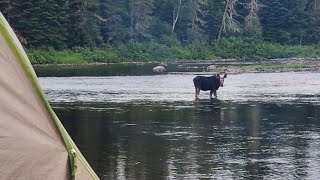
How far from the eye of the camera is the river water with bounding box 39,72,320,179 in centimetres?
1176

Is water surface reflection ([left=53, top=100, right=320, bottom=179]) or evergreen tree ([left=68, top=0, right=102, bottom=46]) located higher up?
evergreen tree ([left=68, top=0, right=102, bottom=46])

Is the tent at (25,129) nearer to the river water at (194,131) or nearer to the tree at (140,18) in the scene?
the river water at (194,131)

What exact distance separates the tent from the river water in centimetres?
646

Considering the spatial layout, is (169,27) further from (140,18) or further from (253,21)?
(253,21)

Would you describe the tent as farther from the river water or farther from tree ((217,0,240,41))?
tree ((217,0,240,41))

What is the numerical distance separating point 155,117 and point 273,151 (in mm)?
6260

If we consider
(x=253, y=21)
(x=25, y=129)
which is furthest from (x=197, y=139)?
(x=253, y=21)

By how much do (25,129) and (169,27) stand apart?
221ft

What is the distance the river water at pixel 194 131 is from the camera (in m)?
11.8

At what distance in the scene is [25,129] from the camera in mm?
4473

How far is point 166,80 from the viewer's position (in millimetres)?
36625

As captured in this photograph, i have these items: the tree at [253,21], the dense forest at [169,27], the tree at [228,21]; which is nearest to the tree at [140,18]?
the dense forest at [169,27]

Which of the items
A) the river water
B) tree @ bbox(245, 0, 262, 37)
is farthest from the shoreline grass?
the river water

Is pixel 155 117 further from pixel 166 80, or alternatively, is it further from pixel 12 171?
pixel 166 80
